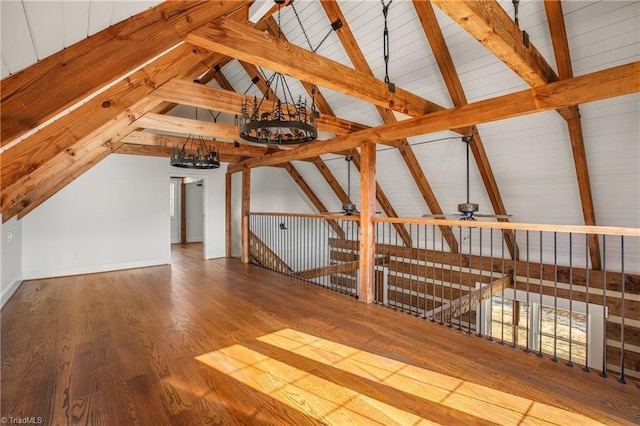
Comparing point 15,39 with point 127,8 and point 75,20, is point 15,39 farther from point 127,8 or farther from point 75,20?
point 127,8

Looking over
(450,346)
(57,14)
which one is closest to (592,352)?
(450,346)

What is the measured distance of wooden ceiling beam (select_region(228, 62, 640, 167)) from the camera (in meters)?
2.33

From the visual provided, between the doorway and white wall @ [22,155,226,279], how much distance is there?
3783mm

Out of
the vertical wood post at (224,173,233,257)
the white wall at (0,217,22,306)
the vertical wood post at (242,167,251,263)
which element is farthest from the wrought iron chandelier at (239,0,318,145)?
the vertical wood post at (224,173,233,257)

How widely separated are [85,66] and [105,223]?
5.83 m

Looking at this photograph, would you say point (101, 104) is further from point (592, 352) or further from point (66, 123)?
point (592, 352)

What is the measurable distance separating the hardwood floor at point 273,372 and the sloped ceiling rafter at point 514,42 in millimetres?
2316

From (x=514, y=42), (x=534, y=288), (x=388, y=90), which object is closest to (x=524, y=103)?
(x=514, y=42)

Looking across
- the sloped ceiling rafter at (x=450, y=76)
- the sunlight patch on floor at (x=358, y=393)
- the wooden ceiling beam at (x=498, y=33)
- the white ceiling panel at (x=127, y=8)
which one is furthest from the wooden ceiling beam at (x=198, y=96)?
the sunlight patch on floor at (x=358, y=393)

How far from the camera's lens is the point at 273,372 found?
2.20 meters

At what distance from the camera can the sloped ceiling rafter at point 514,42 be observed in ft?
5.59

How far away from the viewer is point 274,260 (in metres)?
6.93

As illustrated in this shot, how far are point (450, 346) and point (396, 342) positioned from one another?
46cm

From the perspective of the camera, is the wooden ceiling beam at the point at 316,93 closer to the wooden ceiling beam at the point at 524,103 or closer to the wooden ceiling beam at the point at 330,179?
the wooden ceiling beam at the point at 524,103
